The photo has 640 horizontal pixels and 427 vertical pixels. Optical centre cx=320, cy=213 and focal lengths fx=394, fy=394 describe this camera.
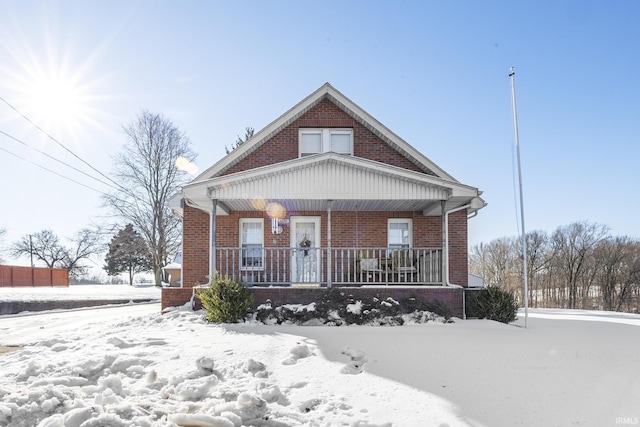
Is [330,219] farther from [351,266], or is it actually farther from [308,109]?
[308,109]

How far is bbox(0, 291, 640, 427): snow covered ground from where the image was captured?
143 inches

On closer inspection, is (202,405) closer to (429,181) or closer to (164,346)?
(164,346)

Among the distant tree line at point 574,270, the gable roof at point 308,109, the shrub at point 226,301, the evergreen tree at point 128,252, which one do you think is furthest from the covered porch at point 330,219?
the distant tree line at point 574,270

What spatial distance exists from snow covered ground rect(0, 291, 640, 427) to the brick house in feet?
11.2

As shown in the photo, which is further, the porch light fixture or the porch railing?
the porch light fixture

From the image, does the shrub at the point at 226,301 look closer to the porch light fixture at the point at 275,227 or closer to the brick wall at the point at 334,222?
the brick wall at the point at 334,222

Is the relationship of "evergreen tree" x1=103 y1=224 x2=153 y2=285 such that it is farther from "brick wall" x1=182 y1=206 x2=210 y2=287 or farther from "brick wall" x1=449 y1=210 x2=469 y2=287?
"brick wall" x1=449 y1=210 x2=469 y2=287

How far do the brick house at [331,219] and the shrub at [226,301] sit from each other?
1.22m

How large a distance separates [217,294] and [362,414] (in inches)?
213

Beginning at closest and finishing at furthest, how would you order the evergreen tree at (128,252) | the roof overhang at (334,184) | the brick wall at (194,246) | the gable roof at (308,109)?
1. the roof overhang at (334,184)
2. the brick wall at (194,246)
3. the gable roof at (308,109)
4. the evergreen tree at (128,252)

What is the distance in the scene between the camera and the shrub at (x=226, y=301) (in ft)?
26.9

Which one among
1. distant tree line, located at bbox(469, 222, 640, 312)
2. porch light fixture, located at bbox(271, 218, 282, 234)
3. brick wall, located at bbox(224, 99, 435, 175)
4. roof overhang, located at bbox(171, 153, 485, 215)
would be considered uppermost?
brick wall, located at bbox(224, 99, 435, 175)

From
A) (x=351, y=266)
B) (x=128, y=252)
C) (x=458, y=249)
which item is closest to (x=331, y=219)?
(x=351, y=266)

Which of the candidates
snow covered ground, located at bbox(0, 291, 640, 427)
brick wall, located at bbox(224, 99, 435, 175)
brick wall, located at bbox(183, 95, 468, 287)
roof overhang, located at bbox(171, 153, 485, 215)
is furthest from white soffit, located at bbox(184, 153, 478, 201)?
snow covered ground, located at bbox(0, 291, 640, 427)
